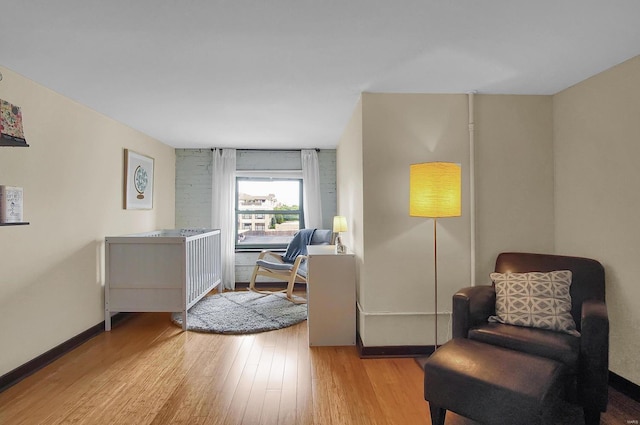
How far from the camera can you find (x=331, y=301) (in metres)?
2.99

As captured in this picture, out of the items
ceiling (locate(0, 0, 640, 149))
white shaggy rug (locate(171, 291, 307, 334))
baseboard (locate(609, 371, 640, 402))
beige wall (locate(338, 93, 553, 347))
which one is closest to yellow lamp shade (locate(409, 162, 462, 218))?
beige wall (locate(338, 93, 553, 347))

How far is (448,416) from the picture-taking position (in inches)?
78.1

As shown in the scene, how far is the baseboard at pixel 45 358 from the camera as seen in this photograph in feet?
7.57

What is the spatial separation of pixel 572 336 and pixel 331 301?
5.62 feet

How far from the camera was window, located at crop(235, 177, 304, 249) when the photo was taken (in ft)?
17.7

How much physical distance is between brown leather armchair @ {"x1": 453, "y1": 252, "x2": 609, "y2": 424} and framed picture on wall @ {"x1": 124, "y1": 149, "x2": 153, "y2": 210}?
3.61 meters

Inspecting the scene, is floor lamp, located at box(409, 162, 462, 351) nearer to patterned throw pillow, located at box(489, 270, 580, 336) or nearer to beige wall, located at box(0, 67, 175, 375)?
patterned throw pillow, located at box(489, 270, 580, 336)

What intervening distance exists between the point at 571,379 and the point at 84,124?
4.20 meters

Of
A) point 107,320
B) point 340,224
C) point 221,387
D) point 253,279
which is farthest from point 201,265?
point 221,387

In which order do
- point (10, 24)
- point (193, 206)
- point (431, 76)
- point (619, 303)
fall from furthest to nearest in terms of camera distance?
point (193, 206), point (431, 76), point (619, 303), point (10, 24)

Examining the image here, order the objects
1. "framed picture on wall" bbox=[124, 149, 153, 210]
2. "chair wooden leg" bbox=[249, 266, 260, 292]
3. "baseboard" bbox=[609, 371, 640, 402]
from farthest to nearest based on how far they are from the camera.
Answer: "chair wooden leg" bbox=[249, 266, 260, 292] < "framed picture on wall" bbox=[124, 149, 153, 210] < "baseboard" bbox=[609, 371, 640, 402]

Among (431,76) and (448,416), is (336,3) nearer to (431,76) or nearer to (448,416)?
(431,76)

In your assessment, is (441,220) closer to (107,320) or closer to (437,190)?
(437,190)

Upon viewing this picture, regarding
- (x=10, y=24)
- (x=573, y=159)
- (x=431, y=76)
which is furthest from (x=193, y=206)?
(x=573, y=159)
